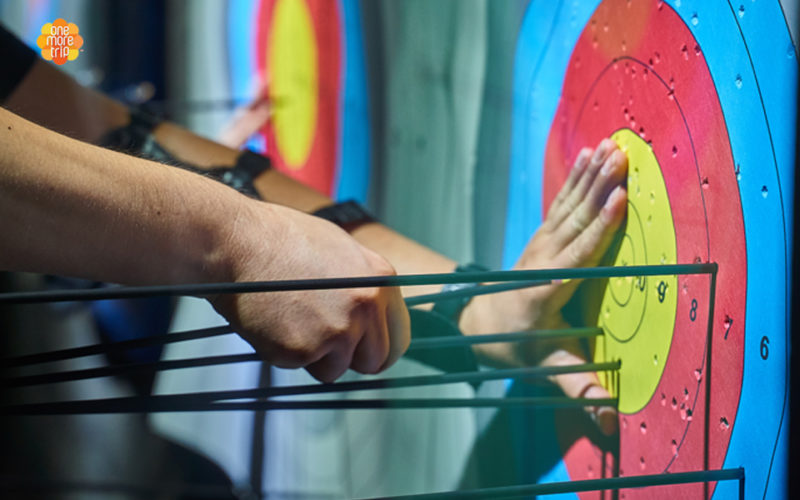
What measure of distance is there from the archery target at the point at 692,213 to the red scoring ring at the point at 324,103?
1.38 ft

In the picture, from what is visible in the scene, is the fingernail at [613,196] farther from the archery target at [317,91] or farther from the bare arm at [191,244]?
the archery target at [317,91]

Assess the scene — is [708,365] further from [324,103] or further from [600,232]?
[324,103]

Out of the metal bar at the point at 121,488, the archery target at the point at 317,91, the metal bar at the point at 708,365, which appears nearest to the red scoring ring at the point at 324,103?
the archery target at the point at 317,91

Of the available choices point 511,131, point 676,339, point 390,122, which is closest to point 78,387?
point 390,122

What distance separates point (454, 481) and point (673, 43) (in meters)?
0.37

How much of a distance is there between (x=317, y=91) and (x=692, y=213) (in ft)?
2.18

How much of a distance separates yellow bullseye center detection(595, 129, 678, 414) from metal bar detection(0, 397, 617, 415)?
36mm

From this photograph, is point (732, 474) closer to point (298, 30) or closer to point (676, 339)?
point (676, 339)

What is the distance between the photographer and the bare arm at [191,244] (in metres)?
0.32

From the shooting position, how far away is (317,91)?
95 cm

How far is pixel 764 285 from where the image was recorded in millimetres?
331

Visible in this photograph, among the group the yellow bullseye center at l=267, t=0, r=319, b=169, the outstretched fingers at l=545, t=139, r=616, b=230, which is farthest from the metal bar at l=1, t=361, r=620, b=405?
Answer: the yellow bullseye center at l=267, t=0, r=319, b=169

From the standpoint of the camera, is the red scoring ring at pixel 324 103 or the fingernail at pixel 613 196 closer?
the fingernail at pixel 613 196

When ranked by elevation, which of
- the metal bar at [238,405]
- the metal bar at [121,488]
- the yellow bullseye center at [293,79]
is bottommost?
the metal bar at [121,488]
